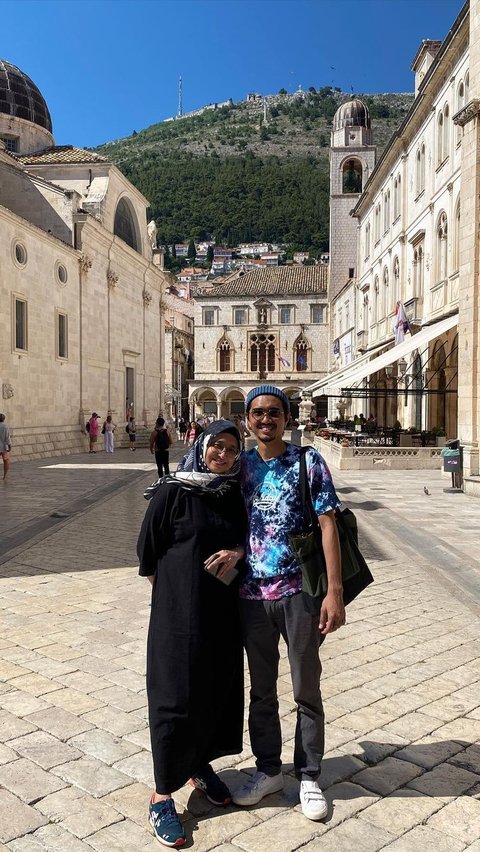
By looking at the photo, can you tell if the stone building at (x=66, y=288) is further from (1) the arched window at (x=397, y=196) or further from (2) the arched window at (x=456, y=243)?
(2) the arched window at (x=456, y=243)

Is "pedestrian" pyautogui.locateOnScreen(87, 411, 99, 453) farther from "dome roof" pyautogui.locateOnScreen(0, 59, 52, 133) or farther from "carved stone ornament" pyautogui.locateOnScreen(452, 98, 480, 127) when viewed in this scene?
"dome roof" pyautogui.locateOnScreen(0, 59, 52, 133)

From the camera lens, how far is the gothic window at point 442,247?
72.2ft

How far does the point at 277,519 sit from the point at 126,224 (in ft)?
115

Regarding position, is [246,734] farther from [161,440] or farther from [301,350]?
[301,350]

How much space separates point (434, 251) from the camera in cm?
2286

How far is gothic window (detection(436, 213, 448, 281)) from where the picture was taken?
2202 cm

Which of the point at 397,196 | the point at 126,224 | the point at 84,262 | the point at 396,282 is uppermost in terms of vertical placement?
the point at 126,224

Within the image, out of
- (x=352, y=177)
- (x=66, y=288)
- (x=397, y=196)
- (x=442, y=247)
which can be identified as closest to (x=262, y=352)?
(x=352, y=177)

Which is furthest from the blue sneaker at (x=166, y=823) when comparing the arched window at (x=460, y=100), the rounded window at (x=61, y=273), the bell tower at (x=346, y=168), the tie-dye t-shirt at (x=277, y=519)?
the bell tower at (x=346, y=168)

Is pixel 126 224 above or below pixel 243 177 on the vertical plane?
below

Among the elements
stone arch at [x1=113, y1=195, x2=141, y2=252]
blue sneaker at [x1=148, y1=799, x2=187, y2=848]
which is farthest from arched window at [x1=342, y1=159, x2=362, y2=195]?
blue sneaker at [x1=148, y1=799, x2=187, y2=848]

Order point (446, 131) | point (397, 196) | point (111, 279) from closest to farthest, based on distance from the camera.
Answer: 1. point (446, 131)
2. point (397, 196)
3. point (111, 279)

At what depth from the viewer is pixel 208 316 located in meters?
62.3

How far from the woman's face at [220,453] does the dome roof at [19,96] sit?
37.6 m
